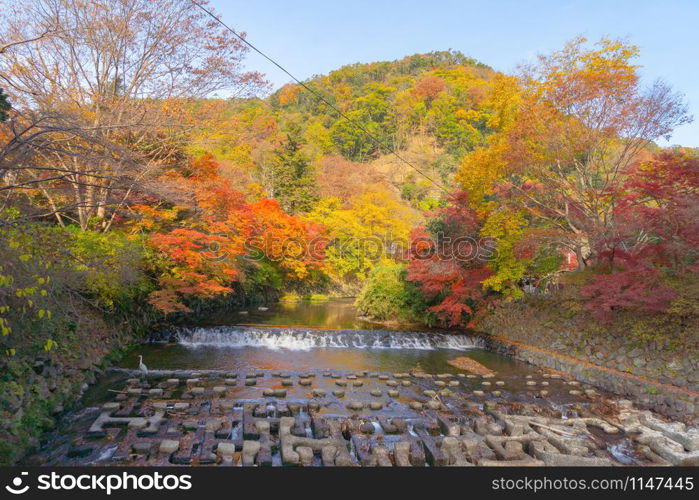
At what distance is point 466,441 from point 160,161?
1181cm

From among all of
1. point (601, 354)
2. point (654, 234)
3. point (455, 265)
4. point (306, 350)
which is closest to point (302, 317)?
point (306, 350)

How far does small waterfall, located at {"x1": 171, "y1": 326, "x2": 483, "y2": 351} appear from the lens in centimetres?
1237

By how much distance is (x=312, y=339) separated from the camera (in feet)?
42.1

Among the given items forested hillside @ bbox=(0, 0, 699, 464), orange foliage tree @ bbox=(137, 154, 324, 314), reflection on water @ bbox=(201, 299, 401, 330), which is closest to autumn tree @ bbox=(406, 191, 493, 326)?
forested hillside @ bbox=(0, 0, 699, 464)

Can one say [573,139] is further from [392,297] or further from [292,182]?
[292,182]

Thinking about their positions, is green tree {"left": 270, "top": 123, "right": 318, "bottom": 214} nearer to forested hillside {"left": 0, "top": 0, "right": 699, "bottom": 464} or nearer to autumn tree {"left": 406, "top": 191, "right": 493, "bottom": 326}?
forested hillside {"left": 0, "top": 0, "right": 699, "bottom": 464}

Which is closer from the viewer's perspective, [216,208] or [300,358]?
[300,358]

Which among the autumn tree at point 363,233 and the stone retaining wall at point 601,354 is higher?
the autumn tree at point 363,233

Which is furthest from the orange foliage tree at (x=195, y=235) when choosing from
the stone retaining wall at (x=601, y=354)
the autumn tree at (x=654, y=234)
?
the autumn tree at (x=654, y=234)

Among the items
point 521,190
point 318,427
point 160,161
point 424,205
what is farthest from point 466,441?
point 424,205

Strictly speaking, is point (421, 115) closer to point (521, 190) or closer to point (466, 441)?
point (521, 190)

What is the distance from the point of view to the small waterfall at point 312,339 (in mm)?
12367

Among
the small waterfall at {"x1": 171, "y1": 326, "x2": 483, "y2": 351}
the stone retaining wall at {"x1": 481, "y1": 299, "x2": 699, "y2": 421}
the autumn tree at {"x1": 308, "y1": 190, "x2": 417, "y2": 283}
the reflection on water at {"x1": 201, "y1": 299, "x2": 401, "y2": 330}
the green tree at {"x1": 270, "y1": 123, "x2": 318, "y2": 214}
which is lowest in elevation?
the reflection on water at {"x1": 201, "y1": 299, "x2": 401, "y2": 330}

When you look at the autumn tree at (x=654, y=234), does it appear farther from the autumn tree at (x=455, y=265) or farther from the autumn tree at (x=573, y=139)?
the autumn tree at (x=455, y=265)
